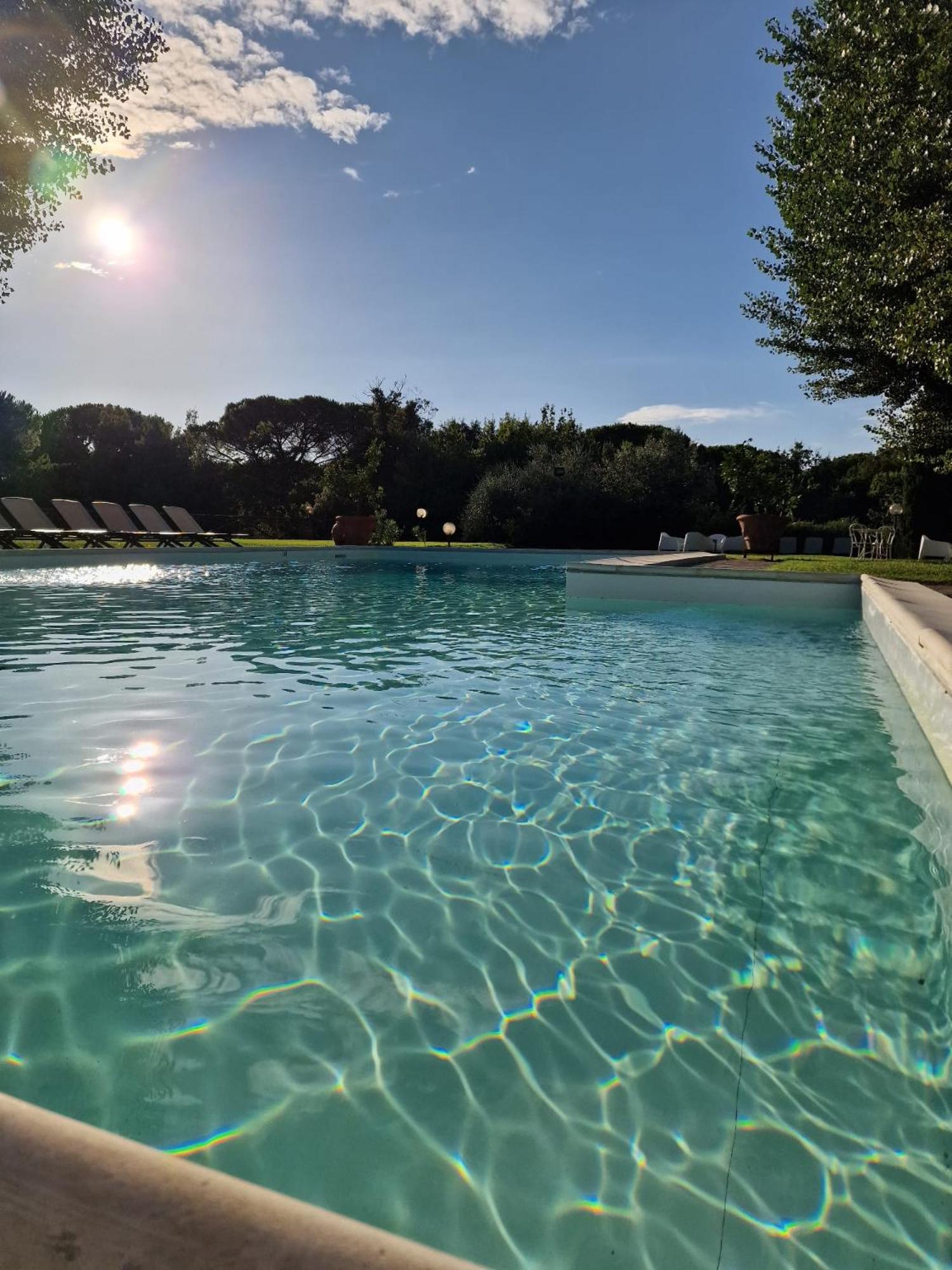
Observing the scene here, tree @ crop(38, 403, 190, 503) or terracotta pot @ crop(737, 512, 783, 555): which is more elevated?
tree @ crop(38, 403, 190, 503)

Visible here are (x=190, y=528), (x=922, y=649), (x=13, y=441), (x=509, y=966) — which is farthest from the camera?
(x=13, y=441)

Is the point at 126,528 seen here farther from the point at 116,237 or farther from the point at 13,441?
the point at 13,441

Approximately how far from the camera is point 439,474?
2998 centimetres

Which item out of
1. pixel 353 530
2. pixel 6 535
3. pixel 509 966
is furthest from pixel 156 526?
pixel 509 966

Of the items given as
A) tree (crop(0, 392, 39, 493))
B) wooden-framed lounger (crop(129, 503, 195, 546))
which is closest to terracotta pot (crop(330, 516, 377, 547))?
wooden-framed lounger (crop(129, 503, 195, 546))

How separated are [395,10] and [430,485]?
1776cm

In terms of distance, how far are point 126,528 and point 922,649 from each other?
1885cm

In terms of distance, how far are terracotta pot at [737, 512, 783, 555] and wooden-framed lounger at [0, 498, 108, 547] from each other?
50.4 feet

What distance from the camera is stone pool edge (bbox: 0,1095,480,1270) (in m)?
0.60

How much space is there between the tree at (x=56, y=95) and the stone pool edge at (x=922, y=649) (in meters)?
16.8

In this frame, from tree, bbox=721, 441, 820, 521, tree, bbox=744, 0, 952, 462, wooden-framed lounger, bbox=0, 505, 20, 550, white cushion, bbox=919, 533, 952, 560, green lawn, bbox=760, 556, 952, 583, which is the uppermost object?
tree, bbox=744, 0, 952, 462

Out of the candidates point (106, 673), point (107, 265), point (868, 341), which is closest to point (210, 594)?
point (106, 673)

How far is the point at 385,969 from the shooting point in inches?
87.0

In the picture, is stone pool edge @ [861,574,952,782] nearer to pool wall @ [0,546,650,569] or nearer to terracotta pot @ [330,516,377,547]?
pool wall @ [0,546,650,569]
